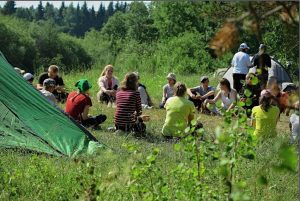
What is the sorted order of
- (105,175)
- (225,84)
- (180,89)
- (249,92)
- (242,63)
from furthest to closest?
(242,63)
(225,84)
(180,89)
(105,175)
(249,92)

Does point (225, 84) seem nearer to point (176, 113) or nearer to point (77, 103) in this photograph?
point (176, 113)

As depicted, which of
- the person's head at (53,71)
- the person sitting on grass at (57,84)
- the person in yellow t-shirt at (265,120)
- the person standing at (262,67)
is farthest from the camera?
the person's head at (53,71)

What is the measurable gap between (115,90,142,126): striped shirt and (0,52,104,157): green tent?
3.99 feet

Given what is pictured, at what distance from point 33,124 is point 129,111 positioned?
1887 millimetres

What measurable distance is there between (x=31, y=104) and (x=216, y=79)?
12293 millimetres

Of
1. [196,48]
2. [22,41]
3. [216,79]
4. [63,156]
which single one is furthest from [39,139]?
[22,41]

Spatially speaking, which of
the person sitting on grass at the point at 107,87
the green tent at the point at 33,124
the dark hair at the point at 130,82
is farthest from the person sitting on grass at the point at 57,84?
the green tent at the point at 33,124

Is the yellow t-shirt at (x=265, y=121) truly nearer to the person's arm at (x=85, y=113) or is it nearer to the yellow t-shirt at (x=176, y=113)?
the yellow t-shirt at (x=176, y=113)

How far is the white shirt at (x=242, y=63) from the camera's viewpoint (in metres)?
12.9

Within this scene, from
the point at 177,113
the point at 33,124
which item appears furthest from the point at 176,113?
the point at 33,124

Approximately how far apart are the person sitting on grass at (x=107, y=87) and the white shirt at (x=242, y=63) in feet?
8.99

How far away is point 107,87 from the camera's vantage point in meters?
12.1

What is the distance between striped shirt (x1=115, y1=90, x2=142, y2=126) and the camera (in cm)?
845

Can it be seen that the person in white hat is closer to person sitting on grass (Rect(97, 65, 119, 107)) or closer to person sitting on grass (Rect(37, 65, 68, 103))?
person sitting on grass (Rect(97, 65, 119, 107))
